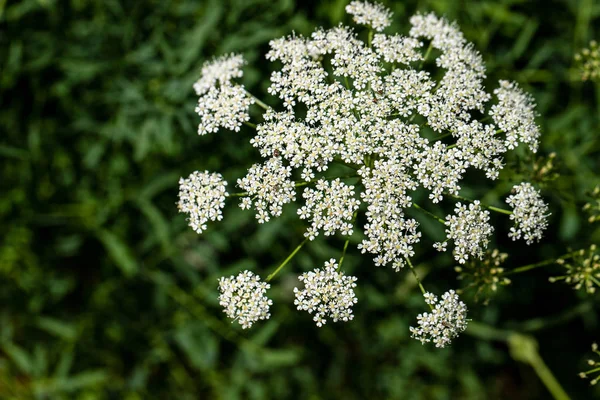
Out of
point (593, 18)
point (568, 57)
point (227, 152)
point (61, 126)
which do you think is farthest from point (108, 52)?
point (593, 18)

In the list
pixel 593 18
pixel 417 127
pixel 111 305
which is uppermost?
pixel 593 18

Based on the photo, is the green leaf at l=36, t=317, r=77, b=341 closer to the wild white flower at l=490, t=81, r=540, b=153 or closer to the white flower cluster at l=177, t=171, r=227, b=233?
the white flower cluster at l=177, t=171, r=227, b=233

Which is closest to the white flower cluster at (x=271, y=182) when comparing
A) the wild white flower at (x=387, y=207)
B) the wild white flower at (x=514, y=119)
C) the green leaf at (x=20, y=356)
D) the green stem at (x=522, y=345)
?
the wild white flower at (x=387, y=207)

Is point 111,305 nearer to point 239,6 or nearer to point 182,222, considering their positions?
point 182,222

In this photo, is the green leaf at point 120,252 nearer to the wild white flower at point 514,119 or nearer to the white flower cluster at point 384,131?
the white flower cluster at point 384,131

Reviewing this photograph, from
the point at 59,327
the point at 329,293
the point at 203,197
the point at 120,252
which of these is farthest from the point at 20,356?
the point at 329,293

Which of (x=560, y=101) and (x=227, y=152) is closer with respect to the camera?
(x=227, y=152)

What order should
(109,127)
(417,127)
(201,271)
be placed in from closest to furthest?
(417,127) < (109,127) < (201,271)
